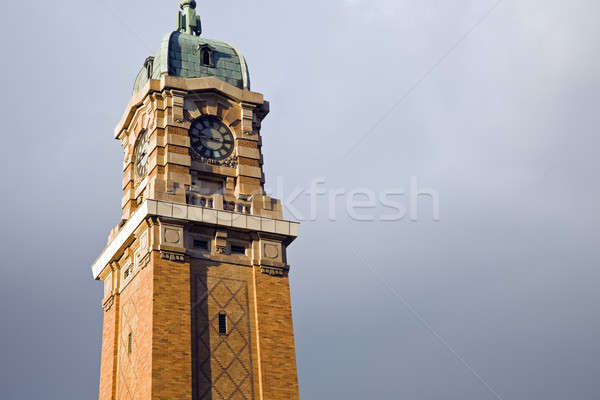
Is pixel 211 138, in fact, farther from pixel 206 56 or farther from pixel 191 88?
pixel 206 56

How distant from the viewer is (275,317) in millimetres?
55094

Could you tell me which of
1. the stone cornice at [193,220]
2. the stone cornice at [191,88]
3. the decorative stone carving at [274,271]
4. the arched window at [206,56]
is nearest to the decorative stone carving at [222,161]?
the stone cornice at [191,88]

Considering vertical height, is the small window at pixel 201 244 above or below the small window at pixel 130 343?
above

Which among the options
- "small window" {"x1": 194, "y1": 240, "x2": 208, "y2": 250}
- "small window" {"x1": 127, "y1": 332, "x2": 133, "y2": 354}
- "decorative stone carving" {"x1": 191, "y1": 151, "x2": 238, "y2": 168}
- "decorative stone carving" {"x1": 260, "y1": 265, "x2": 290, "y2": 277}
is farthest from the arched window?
"small window" {"x1": 127, "y1": 332, "x2": 133, "y2": 354}

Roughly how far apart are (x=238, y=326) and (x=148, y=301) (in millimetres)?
5229

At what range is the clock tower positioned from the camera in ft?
171

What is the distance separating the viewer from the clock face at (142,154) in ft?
198

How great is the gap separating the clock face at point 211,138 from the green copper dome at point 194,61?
134 inches

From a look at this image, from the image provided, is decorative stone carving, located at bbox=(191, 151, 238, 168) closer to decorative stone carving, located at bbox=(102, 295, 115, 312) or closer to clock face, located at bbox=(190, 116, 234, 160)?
clock face, located at bbox=(190, 116, 234, 160)

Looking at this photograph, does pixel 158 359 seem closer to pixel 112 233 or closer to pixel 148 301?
pixel 148 301

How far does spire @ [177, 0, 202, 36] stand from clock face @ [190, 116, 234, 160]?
9.36 m

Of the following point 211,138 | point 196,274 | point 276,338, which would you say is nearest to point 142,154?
point 211,138

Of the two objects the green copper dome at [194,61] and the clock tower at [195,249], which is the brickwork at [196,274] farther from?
the green copper dome at [194,61]

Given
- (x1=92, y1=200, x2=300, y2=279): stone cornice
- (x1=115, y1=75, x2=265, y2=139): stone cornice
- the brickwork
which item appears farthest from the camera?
(x1=115, y1=75, x2=265, y2=139): stone cornice
